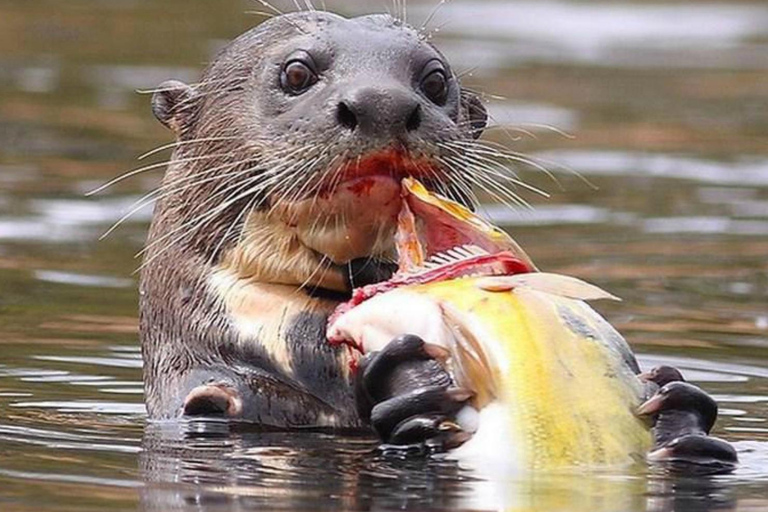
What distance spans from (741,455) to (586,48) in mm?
14915

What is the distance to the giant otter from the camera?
6746mm

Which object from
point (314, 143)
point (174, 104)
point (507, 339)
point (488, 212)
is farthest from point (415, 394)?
point (488, 212)

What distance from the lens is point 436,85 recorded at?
7.10 metres

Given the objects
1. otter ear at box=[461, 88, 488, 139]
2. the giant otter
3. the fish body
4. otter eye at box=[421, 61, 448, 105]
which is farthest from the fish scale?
otter ear at box=[461, 88, 488, 139]

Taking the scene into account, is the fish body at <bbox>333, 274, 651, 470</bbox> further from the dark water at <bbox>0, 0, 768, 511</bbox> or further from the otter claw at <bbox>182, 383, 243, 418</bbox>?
the otter claw at <bbox>182, 383, 243, 418</bbox>

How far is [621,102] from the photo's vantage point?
58.0ft

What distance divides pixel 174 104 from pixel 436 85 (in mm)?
1015

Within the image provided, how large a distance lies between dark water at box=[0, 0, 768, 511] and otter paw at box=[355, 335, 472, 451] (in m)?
0.08

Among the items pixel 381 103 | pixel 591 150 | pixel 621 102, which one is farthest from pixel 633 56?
pixel 381 103

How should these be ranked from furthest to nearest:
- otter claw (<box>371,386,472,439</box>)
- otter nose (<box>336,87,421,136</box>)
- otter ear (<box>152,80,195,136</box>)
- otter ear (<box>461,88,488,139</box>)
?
1. otter ear (<box>152,80,195,136</box>)
2. otter ear (<box>461,88,488,139</box>)
3. otter nose (<box>336,87,421,136</box>)
4. otter claw (<box>371,386,472,439</box>)

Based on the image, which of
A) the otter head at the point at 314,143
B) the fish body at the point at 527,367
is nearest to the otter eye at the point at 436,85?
the otter head at the point at 314,143

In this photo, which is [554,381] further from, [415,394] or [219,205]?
[219,205]

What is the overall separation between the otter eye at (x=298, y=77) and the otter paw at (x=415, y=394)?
99cm

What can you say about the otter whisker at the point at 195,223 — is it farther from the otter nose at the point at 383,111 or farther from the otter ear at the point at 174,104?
the otter nose at the point at 383,111
